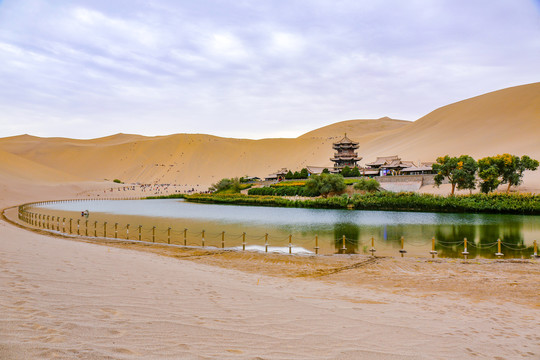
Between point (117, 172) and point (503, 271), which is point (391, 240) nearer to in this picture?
point (503, 271)

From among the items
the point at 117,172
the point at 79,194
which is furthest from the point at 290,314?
the point at 117,172

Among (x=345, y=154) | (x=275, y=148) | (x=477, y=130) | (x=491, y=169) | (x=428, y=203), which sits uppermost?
(x=275, y=148)

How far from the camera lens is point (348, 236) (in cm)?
1778

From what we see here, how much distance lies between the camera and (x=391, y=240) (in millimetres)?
16594

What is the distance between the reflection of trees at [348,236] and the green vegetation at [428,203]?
12.7 m

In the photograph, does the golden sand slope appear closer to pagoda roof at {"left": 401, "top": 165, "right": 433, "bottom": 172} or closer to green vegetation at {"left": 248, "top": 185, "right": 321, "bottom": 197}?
pagoda roof at {"left": 401, "top": 165, "right": 433, "bottom": 172}

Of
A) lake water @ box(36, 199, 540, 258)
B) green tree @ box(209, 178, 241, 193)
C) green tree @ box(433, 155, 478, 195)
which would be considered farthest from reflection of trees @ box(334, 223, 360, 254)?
green tree @ box(209, 178, 241, 193)

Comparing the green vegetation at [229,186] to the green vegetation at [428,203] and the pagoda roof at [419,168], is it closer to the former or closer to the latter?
the green vegetation at [428,203]

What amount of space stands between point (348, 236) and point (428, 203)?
17.3 m

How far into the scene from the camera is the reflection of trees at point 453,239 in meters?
13.8

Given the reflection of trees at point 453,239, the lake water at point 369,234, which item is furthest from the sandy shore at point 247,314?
the lake water at point 369,234

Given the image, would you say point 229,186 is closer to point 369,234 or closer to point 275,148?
point 369,234

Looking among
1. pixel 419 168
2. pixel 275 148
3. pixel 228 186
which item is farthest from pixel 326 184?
pixel 275 148

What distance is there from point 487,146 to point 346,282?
234ft
